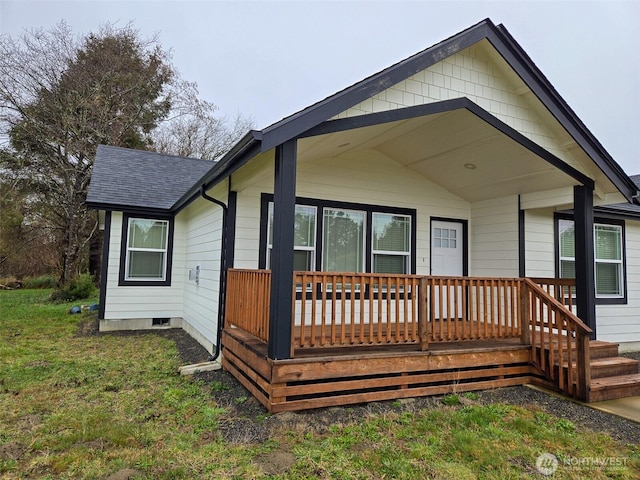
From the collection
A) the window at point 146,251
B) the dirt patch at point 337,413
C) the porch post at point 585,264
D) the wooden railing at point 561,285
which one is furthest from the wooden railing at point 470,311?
the window at point 146,251

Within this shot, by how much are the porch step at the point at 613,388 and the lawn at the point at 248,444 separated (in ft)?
2.99

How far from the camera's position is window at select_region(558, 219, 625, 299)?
25.3 ft

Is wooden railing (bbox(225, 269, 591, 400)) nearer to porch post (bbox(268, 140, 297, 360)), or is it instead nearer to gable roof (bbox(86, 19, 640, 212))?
porch post (bbox(268, 140, 297, 360))

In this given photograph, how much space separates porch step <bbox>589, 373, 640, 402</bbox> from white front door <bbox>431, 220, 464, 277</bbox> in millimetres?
3109

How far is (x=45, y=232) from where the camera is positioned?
1811 centimetres

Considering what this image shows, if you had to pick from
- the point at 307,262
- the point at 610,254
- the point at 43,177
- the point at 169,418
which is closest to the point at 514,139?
the point at 307,262

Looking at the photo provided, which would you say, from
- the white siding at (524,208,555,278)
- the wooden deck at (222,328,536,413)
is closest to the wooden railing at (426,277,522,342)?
the wooden deck at (222,328,536,413)

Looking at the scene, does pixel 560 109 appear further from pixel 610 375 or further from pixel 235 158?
pixel 235 158

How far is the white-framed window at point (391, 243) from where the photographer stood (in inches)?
277

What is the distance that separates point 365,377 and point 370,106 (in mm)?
2990

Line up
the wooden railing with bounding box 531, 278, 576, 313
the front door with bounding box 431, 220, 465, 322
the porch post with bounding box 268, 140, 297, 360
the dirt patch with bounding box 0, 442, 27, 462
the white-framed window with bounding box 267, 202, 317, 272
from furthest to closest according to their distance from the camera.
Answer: the front door with bounding box 431, 220, 465, 322
the white-framed window with bounding box 267, 202, 317, 272
the wooden railing with bounding box 531, 278, 576, 313
the porch post with bounding box 268, 140, 297, 360
the dirt patch with bounding box 0, 442, 27, 462

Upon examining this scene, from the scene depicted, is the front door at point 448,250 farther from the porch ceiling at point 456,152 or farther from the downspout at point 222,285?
→ the downspout at point 222,285

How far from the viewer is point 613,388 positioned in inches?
185

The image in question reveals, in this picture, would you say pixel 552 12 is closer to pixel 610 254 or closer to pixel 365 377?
pixel 610 254
